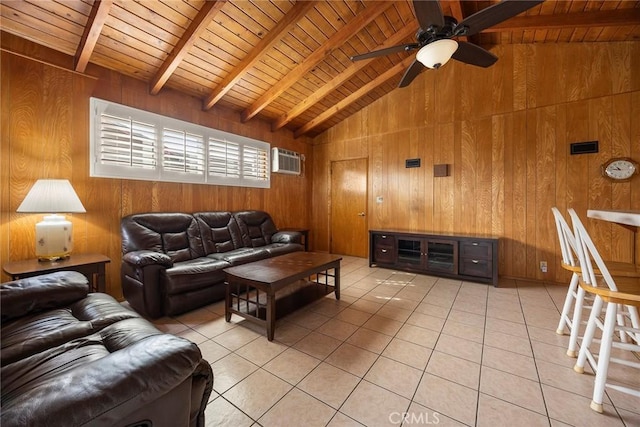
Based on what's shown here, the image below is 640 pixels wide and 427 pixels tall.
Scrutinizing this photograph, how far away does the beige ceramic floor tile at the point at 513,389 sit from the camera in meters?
1.44

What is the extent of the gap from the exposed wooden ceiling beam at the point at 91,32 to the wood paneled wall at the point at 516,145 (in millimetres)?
4018

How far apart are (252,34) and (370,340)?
11.2 ft

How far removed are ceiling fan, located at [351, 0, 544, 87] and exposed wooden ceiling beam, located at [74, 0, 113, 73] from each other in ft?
7.17

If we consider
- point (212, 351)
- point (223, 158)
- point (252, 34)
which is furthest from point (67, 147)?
point (212, 351)

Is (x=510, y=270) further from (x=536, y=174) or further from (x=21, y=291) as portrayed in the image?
(x=21, y=291)

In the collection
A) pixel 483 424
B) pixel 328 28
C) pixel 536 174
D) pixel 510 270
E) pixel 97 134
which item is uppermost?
pixel 328 28

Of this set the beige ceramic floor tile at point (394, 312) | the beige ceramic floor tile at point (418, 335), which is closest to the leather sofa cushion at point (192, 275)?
the beige ceramic floor tile at point (394, 312)

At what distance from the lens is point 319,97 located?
13.4 ft

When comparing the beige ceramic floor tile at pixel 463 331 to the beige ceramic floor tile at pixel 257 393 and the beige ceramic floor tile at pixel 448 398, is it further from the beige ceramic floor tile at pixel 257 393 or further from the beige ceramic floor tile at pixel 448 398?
the beige ceramic floor tile at pixel 257 393

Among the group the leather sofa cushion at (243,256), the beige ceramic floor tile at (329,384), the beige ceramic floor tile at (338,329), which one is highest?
the leather sofa cushion at (243,256)

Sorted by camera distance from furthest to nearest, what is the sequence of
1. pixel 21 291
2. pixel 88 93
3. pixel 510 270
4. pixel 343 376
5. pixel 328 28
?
pixel 510 270, pixel 328 28, pixel 88 93, pixel 343 376, pixel 21 291

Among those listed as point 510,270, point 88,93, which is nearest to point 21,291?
point 88,93

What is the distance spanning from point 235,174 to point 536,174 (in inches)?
178

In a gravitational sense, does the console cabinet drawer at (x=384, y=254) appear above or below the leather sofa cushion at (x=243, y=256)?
below
